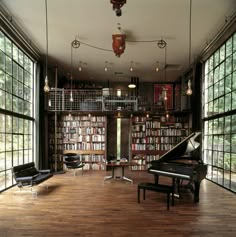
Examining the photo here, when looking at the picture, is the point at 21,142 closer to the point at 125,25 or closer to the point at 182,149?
the point at 125,25

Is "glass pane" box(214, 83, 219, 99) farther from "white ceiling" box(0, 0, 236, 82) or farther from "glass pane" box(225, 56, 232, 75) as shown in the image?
"white ceiling" box(0, 0, 236, 82)

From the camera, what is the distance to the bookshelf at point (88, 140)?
34.0ft

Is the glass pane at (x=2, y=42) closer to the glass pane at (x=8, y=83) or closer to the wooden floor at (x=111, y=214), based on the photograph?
the glass pane at (x=8, y=83)

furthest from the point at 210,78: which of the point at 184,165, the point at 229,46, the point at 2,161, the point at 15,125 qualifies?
the point at 2,161

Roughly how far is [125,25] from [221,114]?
390cm

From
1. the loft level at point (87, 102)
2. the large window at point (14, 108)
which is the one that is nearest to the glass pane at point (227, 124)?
the loft level at point (87, 102)

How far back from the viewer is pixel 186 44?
294 inches

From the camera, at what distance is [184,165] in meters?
5.34

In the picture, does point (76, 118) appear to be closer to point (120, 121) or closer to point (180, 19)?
point (120, 121)

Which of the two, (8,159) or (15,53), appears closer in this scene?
(8,159)

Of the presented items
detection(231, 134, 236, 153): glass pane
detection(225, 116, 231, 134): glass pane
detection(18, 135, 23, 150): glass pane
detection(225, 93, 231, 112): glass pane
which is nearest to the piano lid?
detection(231, 134, 236, 153): glass pane

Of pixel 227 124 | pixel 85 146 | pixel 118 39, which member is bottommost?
pixel 85 146

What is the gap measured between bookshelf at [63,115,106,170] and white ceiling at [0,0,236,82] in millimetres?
2907

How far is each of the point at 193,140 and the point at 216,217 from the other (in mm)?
1905
